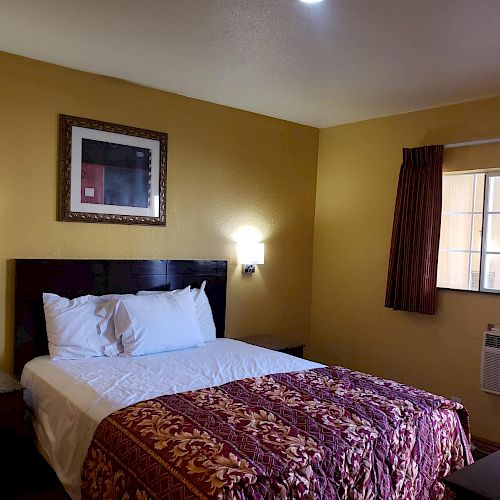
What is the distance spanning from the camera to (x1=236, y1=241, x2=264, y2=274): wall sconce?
13.2 feet

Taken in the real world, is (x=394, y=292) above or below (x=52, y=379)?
above

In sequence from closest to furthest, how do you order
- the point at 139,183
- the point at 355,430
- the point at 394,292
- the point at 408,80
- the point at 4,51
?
the point at 355,430
the point at 4,51
the point at 408,80
the point at 139,183
the point at 394,292

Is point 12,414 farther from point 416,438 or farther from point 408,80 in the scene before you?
point 408,80

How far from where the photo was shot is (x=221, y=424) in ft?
6.34

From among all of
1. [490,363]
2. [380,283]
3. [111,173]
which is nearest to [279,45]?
[111,173]

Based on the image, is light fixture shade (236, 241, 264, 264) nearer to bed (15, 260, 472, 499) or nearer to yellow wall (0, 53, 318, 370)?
yellow wall (0, 53, 318, 370)

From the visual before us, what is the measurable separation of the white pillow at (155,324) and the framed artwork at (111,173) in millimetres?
625

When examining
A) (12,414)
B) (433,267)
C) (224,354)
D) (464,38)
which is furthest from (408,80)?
(12,414)

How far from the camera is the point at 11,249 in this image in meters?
2.96

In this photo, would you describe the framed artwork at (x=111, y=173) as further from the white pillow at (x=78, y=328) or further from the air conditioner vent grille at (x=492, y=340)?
the air conditioner vent grille at (x=492, y=340)

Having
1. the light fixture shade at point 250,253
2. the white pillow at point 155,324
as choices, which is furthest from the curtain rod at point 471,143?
the white pillow at point 155,324

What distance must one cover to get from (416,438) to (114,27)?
2450mm

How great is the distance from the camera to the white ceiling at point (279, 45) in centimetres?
225

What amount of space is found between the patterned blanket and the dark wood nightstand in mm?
376
